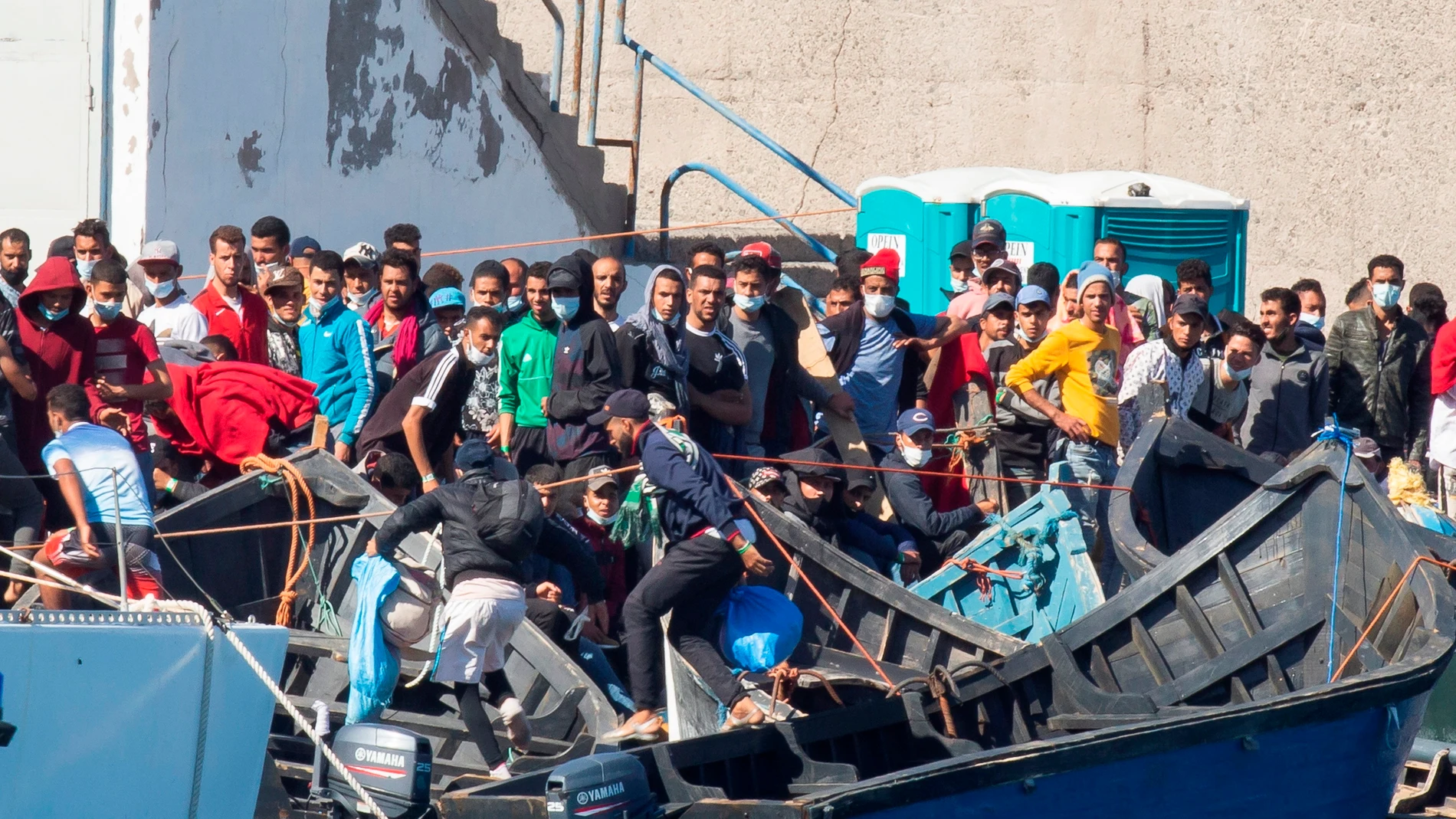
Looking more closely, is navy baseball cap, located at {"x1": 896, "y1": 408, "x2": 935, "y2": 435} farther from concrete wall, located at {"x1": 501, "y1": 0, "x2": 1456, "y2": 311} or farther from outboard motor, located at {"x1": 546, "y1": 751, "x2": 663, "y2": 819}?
concrete wall, located at {"x1": 501, "y1": 0, "x2": 1456, "y2": 311}

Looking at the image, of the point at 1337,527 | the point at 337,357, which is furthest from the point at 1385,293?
the point at 337,357

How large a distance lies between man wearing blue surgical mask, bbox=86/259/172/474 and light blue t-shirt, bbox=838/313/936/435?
372cm

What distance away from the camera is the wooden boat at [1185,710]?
6.71 m

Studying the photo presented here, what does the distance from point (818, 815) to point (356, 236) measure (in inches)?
297

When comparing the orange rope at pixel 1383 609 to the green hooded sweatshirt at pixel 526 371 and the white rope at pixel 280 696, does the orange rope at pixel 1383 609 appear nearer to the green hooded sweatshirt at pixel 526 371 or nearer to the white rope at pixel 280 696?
the white rope at pixel 280 696

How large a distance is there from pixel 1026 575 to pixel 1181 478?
1.22 meters

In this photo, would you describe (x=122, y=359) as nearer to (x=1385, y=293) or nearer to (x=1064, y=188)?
(x=1064, y=188)

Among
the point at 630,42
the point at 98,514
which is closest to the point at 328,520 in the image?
the point at 98,514

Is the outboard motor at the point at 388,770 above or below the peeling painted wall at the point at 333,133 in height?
below

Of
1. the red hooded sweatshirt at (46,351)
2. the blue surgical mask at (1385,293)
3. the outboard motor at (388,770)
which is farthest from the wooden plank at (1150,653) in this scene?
the red hooded sweatshirt at (46,351)

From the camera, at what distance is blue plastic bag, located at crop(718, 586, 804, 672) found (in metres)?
7.96

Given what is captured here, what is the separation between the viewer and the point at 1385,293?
39.4 ft

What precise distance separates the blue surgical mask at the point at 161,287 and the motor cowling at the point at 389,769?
13.7 ft

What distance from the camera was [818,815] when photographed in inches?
247
